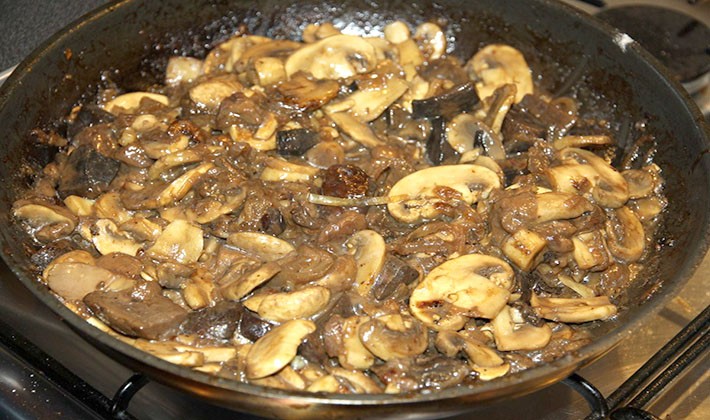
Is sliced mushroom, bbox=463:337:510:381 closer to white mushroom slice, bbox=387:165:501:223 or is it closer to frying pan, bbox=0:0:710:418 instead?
frying pan, bbox=0:0:710:418

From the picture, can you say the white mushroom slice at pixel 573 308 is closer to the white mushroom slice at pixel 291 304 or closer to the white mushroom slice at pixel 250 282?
the white mushroom slice at pixel 291 304

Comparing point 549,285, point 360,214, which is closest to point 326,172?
point 360,214

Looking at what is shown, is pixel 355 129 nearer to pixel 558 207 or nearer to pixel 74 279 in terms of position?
pixel 558 207

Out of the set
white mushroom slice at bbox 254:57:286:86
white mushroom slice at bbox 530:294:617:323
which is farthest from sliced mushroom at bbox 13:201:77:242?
white mushroom slice at bbox 530:294:617:323

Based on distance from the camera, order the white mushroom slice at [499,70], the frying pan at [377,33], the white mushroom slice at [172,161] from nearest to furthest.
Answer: the frying pan at [377,33] → the white mushroom slice at [172,161] → the white mushroom slice at [499,70]

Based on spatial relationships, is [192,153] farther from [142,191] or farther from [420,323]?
[420,323]

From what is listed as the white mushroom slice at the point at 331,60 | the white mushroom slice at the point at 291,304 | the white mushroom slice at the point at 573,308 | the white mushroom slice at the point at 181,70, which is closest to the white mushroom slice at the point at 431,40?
the white mushroom slice at the point at 331,60
